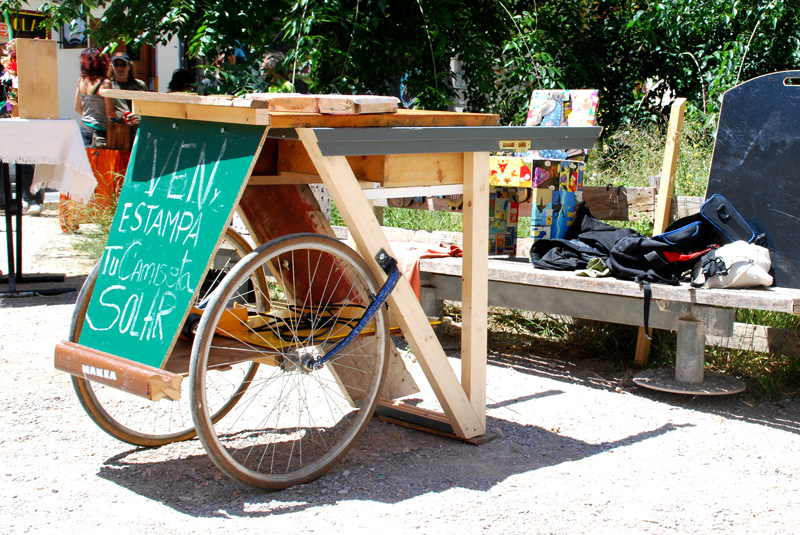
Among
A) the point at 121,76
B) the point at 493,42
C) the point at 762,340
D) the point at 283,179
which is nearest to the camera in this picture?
the point at 283,179

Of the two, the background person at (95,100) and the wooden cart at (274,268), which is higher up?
the background person at (95,100)

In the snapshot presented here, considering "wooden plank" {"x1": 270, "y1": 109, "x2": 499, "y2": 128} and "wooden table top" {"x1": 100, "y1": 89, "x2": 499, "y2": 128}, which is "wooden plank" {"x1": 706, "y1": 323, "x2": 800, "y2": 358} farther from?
"wooden table top" {"x1": 100, "y1": 89, "x2": 499, "y2": 128}

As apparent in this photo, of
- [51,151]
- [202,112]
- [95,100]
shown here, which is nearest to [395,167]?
[202,112]

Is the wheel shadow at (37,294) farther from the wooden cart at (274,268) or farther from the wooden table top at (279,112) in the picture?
the wooden table top at (279,112)

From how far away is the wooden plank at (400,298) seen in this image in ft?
9.28

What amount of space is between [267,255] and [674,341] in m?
2.71

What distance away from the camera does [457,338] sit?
5.27 metres

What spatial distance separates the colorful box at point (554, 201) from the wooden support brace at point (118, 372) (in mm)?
2523

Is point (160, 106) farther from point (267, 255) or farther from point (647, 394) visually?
point (647, 394)

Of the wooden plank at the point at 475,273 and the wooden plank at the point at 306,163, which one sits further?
the wooden plank at the point at 475,273

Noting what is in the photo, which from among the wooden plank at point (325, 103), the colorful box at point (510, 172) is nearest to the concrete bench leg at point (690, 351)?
the colorful box at point (510, 172)

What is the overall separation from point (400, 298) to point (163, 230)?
2.75 ft

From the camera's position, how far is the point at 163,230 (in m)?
2.88

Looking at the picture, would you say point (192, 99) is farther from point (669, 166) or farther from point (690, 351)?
point (669, 166)
